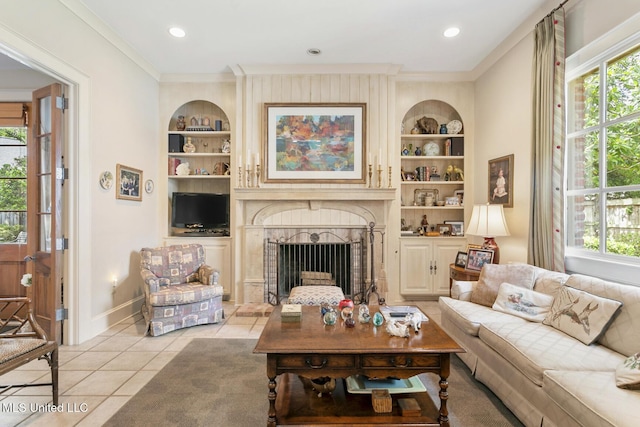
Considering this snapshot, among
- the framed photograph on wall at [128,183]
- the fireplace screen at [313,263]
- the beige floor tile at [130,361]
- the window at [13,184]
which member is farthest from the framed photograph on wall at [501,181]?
the window at [13,184]

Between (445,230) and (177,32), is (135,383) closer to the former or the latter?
(177,32)

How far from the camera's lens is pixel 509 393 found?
2.06 metres

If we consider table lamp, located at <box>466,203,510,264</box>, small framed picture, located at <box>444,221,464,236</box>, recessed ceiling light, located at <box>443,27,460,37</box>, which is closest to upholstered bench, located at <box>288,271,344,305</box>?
table lamp, located at <box>466,203,510,264</box>

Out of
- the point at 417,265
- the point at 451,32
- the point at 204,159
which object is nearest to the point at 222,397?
the point at 417,265

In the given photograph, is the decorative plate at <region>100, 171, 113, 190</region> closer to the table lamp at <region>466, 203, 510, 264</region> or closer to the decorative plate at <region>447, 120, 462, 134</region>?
the table lamp at <region>466, 203, 510, 264</region>

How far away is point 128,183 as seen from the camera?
3.91 meters

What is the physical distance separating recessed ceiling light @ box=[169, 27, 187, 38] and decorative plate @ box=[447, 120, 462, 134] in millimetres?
3531

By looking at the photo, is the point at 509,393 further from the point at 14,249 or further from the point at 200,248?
the point at 14,249

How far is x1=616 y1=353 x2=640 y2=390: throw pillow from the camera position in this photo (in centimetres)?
152

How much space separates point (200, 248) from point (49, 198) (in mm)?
1594

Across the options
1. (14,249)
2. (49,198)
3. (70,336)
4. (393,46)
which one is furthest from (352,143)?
(14,249)

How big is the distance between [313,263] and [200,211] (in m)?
1.73

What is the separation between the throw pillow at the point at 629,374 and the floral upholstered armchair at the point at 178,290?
3.35m

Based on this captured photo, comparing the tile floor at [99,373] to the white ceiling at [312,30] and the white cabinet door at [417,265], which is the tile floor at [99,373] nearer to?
the white cabinet door at [417,265]
